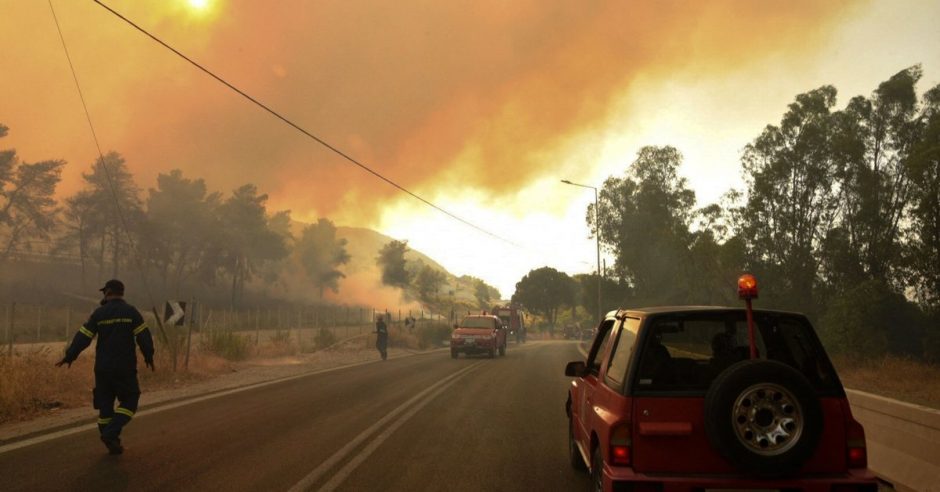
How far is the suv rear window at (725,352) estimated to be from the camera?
417cm

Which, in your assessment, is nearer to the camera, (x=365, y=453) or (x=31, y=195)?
(x=365, y=453)

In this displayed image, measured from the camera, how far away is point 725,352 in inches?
187

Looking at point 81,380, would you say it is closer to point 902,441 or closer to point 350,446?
point 350,446

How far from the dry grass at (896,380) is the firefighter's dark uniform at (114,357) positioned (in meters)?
12.6

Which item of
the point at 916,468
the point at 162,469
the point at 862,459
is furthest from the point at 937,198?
the point at 162,469

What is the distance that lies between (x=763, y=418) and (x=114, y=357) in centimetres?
708

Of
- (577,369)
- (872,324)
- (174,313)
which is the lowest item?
(577,369)

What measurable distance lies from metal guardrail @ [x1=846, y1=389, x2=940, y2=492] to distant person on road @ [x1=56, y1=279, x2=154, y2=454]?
787 cm

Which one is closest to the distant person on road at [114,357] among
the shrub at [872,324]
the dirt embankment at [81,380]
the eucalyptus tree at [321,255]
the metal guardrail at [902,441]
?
the dirt embankment at [81,380]

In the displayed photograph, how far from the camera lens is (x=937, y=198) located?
25.6m

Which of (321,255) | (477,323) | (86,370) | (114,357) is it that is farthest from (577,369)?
(321,255)

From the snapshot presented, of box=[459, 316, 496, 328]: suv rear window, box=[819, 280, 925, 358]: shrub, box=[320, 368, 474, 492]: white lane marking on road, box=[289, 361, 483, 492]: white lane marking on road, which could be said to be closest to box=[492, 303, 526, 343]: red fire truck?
box=[459, 316, 496, 328]: suv rear window

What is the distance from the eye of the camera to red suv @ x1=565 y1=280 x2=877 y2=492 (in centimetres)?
376

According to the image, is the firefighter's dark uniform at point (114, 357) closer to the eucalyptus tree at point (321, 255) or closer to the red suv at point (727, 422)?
the red suv at point (727, 422)
